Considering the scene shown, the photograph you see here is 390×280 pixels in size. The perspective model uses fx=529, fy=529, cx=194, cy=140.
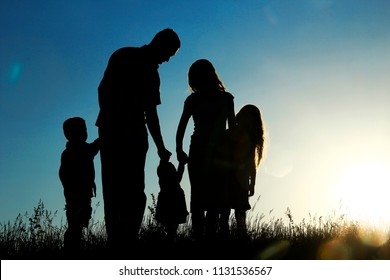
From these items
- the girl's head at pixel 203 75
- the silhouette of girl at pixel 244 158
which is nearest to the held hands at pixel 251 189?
the silhouette of girl at pixel 244 158

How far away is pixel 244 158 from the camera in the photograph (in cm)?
678

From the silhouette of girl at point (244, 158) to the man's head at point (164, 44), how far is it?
1.73m

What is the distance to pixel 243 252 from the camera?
5953mm

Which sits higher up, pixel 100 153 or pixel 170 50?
pixel 170 50

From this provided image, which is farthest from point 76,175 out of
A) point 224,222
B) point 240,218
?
point 240,218

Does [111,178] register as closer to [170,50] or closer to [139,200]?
[139,200]

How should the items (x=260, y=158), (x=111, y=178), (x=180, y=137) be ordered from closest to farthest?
(x=111, y=178)
(x=180, y=137)
(x=260, y=158)

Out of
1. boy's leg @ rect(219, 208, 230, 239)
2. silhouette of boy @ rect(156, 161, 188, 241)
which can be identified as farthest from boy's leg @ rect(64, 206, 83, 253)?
boy's leg @ rect(219, 208, 230, 239)

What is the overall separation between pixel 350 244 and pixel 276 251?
109cm

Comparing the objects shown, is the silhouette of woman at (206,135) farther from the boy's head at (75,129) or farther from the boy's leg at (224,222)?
the boy's head at (75,129)

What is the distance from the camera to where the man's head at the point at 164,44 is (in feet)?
16.8

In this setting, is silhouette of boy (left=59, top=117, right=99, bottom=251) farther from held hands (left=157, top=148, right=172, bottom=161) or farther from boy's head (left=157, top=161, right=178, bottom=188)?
held hands (left=157, top=148, right=172, bottom=161)

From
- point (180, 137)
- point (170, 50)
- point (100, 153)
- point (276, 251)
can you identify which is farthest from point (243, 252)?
point (170, 50)
